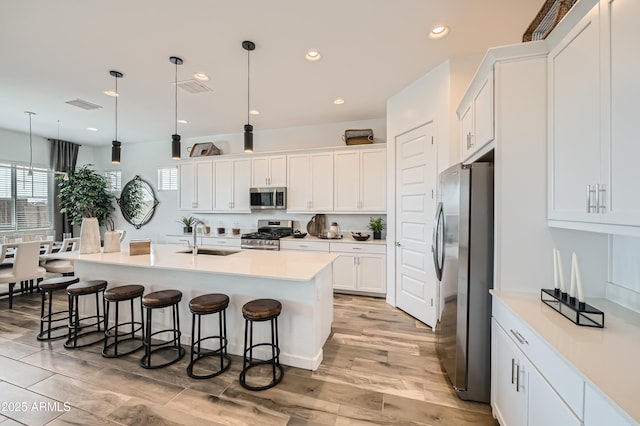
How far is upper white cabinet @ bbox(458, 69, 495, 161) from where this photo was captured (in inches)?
72.6

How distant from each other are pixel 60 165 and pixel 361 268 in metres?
7.31

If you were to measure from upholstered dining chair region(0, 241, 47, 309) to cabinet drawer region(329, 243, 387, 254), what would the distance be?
4.56 m

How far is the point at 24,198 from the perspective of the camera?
18.4ft

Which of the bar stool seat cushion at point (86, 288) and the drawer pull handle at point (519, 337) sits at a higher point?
the drawer pull handle at point (519, 337)

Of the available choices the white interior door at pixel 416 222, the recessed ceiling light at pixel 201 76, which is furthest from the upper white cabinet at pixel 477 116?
the recessed ceiling light at pixel 201 76

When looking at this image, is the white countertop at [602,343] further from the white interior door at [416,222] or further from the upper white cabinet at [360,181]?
the upper white cabinet at [360,181]

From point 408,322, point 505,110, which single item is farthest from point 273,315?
point 505,110

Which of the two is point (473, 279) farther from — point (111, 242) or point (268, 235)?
point (111, 242)

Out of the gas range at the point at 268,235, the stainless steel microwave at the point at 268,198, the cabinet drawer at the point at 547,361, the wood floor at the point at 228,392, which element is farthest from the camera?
the stainless steel microwave at the point at 268,198

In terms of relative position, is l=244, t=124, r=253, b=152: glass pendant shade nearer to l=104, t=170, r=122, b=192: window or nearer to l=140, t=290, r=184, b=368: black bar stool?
l=140, t=290, r=184, b=368: black bar stool

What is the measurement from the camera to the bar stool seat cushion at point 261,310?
2.08 metres

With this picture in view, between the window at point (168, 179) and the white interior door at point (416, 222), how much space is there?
5143 mm

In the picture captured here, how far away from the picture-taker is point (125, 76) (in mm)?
3199

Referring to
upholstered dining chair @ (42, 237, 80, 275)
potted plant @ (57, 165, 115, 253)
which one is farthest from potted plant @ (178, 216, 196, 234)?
potted plant @ (57, 165, 115, 253)
